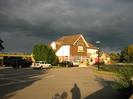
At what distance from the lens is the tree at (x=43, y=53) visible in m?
76.3

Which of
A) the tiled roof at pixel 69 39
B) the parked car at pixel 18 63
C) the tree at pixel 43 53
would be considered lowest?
the parked car at pixel 18 63

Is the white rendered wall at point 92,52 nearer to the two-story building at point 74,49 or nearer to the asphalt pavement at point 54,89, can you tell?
the two-story building at point 74,49

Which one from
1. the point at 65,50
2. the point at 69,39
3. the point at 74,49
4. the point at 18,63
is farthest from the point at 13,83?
the point at 69,39

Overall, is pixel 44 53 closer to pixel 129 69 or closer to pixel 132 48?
pixel 132 48

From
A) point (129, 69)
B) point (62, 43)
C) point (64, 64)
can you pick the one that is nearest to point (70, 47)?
point (62, 43)

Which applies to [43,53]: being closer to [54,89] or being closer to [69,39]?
[69,39]

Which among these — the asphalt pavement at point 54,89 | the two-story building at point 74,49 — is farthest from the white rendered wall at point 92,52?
the asphalt pavement at point 54,89

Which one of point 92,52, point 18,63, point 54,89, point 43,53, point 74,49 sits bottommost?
point 54,89

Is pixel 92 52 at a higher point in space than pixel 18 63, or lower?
higher

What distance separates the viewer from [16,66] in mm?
66250

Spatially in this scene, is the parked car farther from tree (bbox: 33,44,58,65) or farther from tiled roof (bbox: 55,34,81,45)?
tiled roof (bbox: 55,34,81,45)

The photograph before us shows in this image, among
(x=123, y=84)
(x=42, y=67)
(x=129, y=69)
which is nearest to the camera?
(x=123, y=84)

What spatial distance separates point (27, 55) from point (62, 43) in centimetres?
1176

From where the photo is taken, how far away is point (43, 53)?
7644 centimetres
